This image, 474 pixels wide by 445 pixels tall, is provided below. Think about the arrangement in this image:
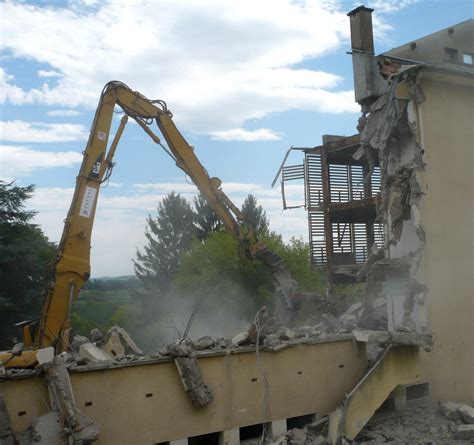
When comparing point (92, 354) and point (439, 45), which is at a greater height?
point (439, 45)

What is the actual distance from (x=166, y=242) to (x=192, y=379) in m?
39.6

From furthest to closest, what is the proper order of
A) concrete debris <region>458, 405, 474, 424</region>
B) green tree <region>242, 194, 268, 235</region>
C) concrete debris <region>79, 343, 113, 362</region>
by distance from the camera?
green tree <region>242, 194, 268, 235</region> → concrete debris <region>458, 405, 474, 424</region> → concrete debris <region>79, 343, 113, 362</region>

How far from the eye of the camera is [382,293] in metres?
11.2

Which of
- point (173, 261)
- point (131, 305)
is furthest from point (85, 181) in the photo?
point (173, 261)

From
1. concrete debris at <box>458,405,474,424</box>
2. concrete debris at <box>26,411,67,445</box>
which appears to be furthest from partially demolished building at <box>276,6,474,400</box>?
concrete debris at <box>26,411,67,445</box>

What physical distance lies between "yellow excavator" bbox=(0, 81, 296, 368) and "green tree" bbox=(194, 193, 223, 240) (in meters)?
31.2

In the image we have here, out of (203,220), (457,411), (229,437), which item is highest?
(203,220)

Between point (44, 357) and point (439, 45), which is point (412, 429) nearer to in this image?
point (44, 357)

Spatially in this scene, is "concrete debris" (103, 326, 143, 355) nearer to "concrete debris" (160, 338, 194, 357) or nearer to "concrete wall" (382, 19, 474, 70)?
"concrete debris" (160, 338, 194, 357)

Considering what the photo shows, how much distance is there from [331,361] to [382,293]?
8.89ft

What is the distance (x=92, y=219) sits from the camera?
34.1ft

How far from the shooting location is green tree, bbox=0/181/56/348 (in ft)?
72.6

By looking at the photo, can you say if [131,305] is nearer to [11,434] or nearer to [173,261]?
[173,261]

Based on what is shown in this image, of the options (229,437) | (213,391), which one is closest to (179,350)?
(213,391)
